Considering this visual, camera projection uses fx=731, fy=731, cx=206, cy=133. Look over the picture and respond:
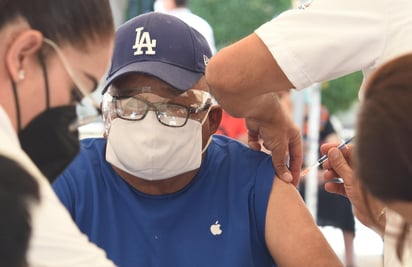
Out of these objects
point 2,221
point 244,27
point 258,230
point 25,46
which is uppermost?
point 25,46

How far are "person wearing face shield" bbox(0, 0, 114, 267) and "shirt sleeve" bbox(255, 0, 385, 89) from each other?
1.14 ft

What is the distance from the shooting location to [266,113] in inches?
58.3

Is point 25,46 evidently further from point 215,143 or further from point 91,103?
point 215,143

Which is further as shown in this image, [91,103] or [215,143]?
[215,143]

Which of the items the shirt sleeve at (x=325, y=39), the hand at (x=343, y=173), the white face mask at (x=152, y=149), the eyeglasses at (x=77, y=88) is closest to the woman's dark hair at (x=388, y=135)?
the shirt sleeve at (x=325, y=39)

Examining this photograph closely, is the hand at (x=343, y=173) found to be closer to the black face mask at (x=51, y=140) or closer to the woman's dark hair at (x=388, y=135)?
the woman's dark hair at (x=388, y=135)

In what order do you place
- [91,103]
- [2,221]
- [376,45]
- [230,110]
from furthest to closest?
[230,110], [376,45], [91,103], [2,221]

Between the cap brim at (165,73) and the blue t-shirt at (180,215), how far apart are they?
187 mm

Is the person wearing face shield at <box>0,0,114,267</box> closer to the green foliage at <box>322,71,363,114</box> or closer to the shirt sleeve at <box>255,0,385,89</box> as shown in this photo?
the shirt sleeve at <box>255,0,385,89</box>

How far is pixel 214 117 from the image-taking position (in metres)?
1.57

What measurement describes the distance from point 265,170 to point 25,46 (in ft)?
2.39

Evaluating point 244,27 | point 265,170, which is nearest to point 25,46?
point 265,170

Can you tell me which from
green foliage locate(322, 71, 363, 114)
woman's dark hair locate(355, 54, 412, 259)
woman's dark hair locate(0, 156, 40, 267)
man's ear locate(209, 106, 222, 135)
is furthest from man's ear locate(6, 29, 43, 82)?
green foliage locate(322, 71, 363, 114)

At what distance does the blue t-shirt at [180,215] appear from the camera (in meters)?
1.43
